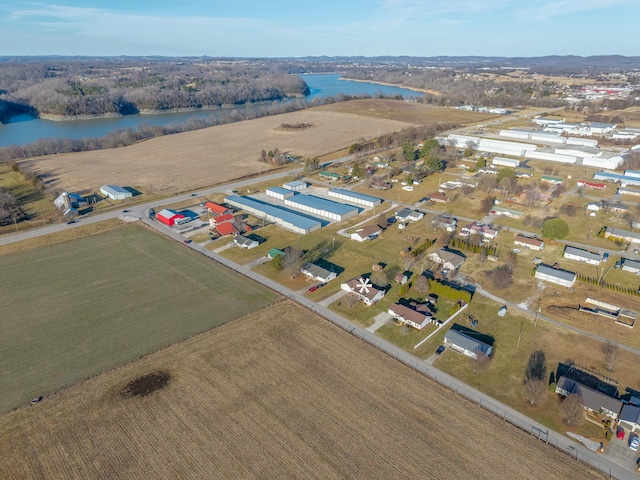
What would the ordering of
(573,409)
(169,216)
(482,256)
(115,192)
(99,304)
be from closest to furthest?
(573,409) < (99,304) < (482,256) < (169,216) < (115,192)

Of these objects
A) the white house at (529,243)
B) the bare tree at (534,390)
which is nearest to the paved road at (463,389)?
the bare tree at (534,390)

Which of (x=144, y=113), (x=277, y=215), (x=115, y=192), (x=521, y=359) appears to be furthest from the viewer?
(x=144, y=113)

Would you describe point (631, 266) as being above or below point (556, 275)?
above

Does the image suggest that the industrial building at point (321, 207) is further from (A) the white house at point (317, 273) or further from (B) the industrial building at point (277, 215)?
(A) the white house at point (317, 273)

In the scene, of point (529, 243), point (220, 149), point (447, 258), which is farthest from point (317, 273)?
point (220, 149)

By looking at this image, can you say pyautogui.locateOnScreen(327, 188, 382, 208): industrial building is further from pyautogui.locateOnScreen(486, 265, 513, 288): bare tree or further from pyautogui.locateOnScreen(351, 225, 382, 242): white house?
pyautogui.locateOnScreen(486, 265, 513, 288): bare tree

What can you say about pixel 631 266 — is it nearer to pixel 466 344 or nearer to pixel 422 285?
pixel 422 285

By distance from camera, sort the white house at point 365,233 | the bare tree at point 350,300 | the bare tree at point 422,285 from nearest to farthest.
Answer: the bare tree at point 350,300, the bare tree at point 422,285, the white house at point 365,233
